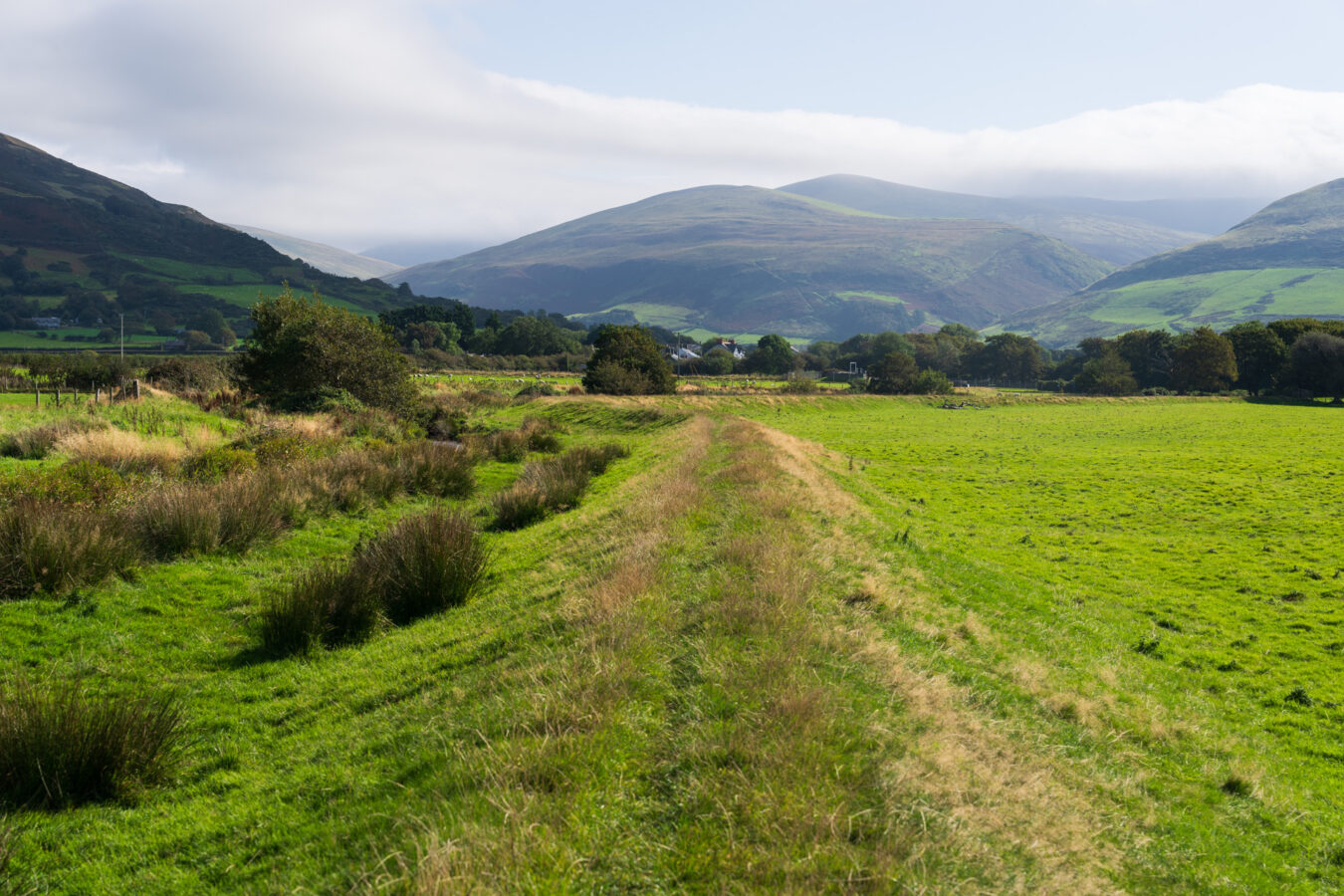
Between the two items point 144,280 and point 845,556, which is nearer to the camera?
point 845,556

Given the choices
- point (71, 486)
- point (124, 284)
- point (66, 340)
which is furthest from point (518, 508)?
point (124, 284)

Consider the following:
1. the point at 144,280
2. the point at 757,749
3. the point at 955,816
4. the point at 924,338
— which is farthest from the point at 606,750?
the point at 144,280

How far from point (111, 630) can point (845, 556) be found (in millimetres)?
11745

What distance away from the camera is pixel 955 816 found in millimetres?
4898

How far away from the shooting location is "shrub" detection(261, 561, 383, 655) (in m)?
9.47

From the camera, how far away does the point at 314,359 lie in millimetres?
32375

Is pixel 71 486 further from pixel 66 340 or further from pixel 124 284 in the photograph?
pixel 124 284

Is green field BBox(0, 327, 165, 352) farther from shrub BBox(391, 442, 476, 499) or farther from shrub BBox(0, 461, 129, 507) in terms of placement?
shrub BBox(0, 461, 129, 507)

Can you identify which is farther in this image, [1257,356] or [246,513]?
[1257,356]

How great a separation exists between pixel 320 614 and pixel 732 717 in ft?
22.3

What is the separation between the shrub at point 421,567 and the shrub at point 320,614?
0.33 m

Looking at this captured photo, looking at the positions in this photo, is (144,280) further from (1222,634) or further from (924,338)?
(1222,634)

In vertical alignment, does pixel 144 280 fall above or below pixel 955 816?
above

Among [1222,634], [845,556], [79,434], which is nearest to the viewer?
[1222,634]
